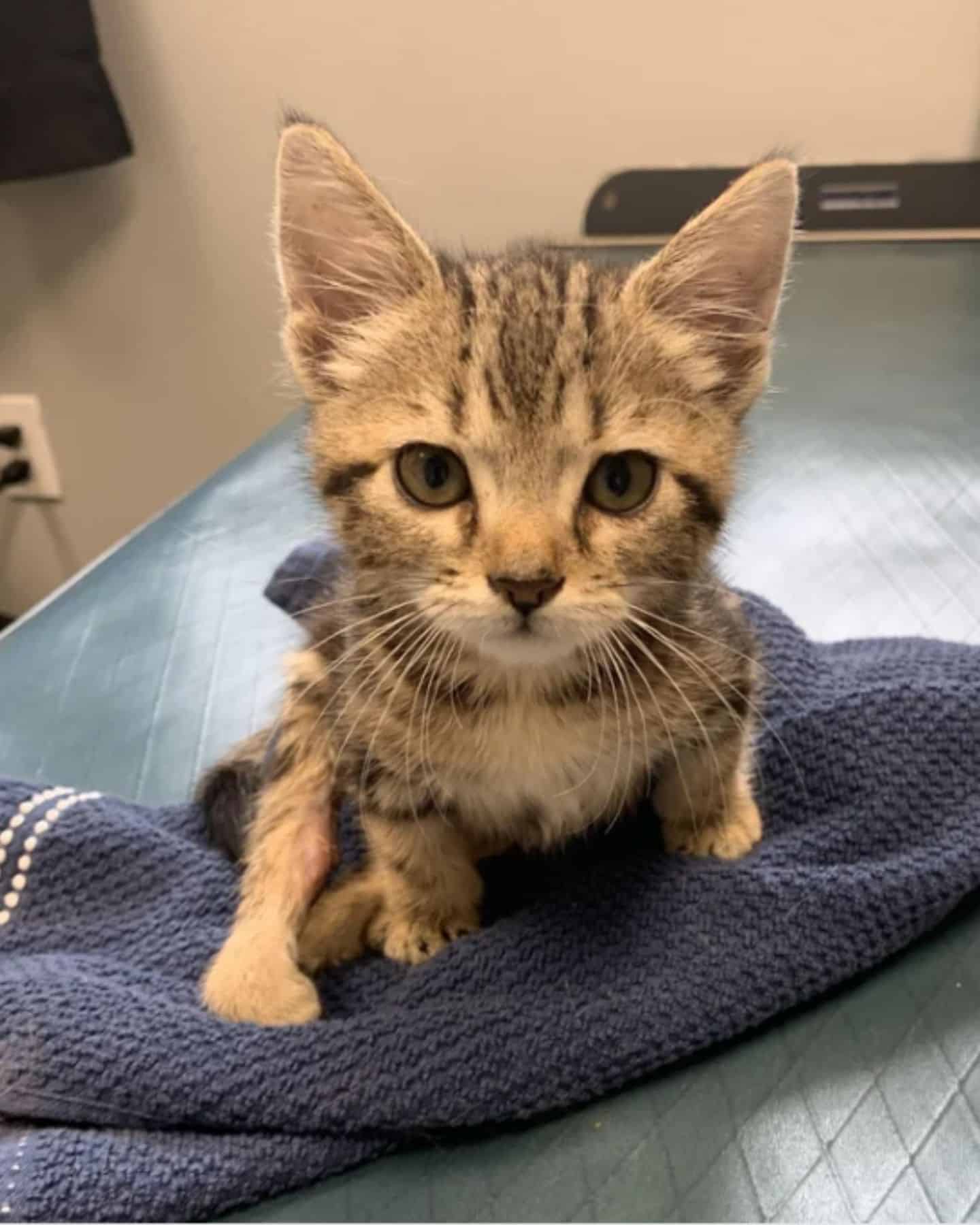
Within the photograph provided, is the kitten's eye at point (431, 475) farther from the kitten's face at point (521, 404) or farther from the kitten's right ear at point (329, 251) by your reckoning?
the kitten's right ear at point (329, 251)

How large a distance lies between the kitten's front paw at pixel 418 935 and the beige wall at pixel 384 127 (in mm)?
1473

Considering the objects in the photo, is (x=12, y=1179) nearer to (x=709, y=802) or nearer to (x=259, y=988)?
(x=259, y=988)

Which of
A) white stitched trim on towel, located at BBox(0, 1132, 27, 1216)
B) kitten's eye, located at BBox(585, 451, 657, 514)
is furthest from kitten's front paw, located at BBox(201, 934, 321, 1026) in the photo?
kitten's eye, located at BBox(585, 451, 657, 514)

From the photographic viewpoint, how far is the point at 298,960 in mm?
871

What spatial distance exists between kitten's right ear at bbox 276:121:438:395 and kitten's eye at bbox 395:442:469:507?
0.12 m

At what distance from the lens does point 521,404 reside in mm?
743

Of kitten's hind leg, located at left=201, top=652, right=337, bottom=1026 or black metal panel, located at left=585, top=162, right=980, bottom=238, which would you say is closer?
kitten's hind leg, located at left=201, top=652, right=337, bottom=1026

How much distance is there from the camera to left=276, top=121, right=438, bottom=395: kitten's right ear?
2.54 feet

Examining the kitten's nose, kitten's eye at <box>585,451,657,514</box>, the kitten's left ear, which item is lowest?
the kitten's nose

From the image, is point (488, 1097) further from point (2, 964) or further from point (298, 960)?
point (2, 964)

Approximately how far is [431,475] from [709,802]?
1.11ft

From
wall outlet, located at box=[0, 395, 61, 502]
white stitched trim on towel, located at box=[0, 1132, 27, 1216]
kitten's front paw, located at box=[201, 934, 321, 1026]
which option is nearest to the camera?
white stitched trim on towel, located at box=[0, 1132, 27, 1216]

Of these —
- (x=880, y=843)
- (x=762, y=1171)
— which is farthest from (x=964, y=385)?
(x=762, y=1171)

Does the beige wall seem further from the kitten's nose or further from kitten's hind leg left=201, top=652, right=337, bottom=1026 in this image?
the kitten's nose
